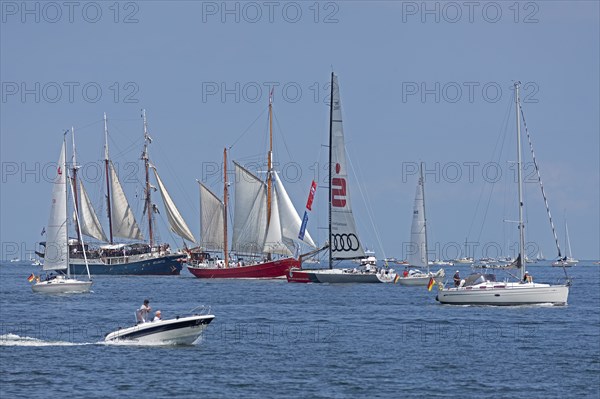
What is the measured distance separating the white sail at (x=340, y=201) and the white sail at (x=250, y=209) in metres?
20.0

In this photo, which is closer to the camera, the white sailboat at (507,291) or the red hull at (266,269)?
the white sailboat at (507,291)

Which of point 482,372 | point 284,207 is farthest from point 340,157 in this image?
point 482,372

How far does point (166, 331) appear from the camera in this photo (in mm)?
49531

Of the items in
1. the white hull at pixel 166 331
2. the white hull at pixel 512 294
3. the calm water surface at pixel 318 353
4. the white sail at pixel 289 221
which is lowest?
the calm water surface at pixel 318 353

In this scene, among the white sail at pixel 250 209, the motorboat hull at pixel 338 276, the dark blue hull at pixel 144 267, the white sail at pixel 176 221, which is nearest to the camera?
the motorboat hull at pixel 338 276

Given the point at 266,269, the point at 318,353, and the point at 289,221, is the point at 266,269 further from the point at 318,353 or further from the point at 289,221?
the point at 318,353

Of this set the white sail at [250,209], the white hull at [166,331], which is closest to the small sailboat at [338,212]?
the white sail at [250,209]

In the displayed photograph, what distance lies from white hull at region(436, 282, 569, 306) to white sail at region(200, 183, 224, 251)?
66331 millimetres

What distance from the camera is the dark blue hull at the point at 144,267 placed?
158 meters

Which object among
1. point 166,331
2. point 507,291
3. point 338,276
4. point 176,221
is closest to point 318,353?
point 166,331

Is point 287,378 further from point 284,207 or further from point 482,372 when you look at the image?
point 284,207

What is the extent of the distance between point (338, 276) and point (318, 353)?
55976mm

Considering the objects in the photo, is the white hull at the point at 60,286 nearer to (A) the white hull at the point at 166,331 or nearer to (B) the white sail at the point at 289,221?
(B) the white sail at the point at 289,221

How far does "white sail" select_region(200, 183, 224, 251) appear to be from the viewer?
5330 inches
